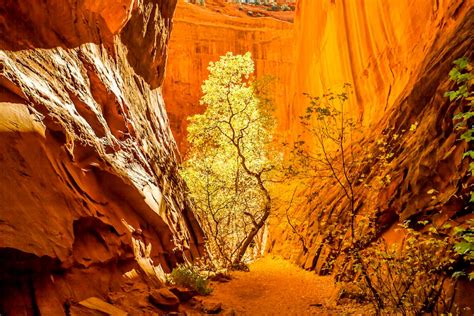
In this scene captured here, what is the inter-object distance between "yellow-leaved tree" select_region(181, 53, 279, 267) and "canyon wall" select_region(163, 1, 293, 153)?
19.1 m

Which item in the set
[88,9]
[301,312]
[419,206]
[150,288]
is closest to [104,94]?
[88,9]

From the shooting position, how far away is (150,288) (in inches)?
348

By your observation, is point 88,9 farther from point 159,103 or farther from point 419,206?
point 419,206

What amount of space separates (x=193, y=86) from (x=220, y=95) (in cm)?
2410

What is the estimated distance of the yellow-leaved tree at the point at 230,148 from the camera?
1441cm

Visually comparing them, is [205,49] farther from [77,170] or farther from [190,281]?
[77,170]

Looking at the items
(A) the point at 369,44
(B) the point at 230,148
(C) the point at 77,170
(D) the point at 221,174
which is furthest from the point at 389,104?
(C) the point at 77,170

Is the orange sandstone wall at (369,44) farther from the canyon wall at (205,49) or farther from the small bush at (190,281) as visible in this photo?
the canyon wall at (205,49)

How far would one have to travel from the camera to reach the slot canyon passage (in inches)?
243

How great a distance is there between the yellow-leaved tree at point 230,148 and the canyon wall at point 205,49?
1906cm

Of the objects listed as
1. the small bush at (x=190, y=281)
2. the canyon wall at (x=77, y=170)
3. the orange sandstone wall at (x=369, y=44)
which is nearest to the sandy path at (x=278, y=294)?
the small bush at (x=190, y=281)

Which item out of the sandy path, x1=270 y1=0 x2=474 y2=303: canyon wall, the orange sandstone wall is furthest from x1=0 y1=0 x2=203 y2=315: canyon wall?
the orange sandstone wall

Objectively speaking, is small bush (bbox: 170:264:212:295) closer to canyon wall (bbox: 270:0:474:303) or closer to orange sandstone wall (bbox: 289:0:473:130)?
canyon wall (bbox: 270:0:474:303)

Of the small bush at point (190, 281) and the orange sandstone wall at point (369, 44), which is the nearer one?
the small bush at point (190, 281)
